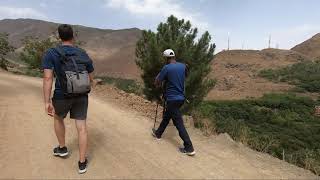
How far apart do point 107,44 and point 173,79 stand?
9999 centimetres

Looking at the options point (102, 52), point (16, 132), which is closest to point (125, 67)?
point (102, 52)

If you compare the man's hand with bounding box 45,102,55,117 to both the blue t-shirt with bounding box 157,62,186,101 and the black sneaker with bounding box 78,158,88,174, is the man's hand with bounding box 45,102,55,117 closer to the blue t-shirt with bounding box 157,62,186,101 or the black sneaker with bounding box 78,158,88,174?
the black sneaker with bounding box 78,158,88,174

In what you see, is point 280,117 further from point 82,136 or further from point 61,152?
point 82,136

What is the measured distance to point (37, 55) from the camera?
29.4 metres

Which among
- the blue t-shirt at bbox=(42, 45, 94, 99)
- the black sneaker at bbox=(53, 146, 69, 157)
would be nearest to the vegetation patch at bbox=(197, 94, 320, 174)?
the black sneaker at bbox=(53, 146, 69, 157)

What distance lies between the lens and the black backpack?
18.5 feet

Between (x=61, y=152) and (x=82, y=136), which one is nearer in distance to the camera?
(x=82, y=136)

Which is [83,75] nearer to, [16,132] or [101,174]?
[101,174]

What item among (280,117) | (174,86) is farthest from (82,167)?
(280,117)

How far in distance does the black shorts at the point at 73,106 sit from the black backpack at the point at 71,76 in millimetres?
119

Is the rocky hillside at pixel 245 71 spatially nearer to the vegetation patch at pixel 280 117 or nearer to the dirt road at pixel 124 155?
the vegetation patch at pixel 280 117

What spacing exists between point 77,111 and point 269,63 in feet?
259

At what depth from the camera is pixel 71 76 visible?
5633 millimetres

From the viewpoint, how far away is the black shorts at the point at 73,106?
5801mm
